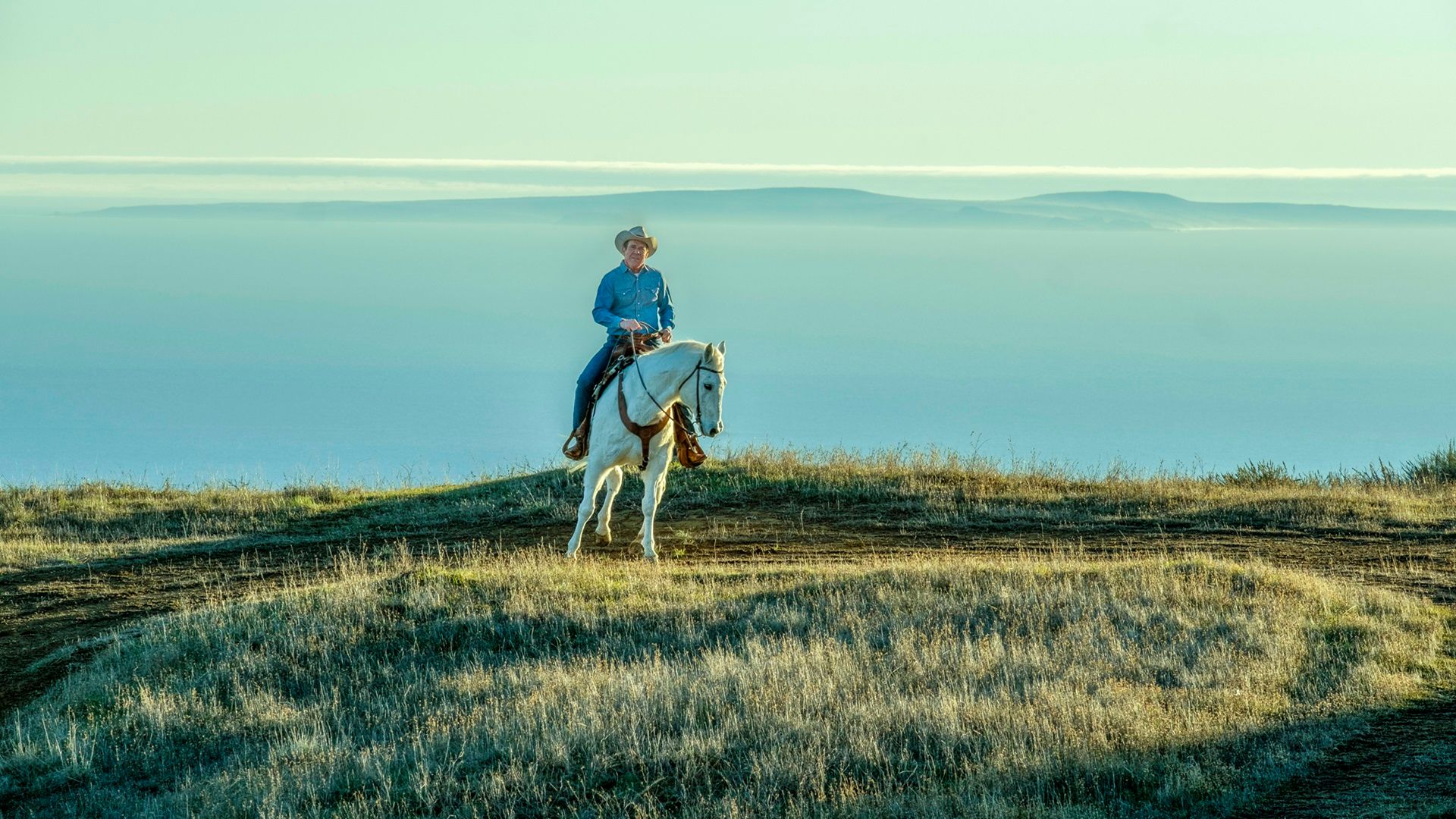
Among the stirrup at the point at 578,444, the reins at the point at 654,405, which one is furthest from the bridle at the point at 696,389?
the stirrup at the point at 578,444

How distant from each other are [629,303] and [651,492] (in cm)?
214

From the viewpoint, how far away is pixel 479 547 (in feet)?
56.6

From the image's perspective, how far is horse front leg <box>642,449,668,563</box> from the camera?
15.9m

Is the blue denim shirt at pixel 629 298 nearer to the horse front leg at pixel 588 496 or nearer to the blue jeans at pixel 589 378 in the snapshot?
the blue jeans at pixel 589 378

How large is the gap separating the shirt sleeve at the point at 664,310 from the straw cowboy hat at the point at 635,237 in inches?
24.2

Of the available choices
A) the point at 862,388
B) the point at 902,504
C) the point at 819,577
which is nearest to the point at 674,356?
the point at 819,577

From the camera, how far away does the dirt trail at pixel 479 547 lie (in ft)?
43.0

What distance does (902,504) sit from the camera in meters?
19.3

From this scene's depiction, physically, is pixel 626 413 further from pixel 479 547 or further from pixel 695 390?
pixel 479 547

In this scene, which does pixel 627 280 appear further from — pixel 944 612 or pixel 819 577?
pixel 944 612

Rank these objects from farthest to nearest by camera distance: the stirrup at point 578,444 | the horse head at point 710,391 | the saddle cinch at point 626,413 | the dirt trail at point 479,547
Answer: the stirrup at point 578,444 → the saddle cinch at point 626,413 → the horse head at point 710,391 → the dirt trail at point 479,547

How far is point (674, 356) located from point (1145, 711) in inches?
273

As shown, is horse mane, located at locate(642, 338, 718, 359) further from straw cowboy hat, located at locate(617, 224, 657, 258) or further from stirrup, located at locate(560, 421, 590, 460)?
stirrup, located at locate(560, 421, 590, 460)

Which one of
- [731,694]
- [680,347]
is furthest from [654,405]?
[731,694]
